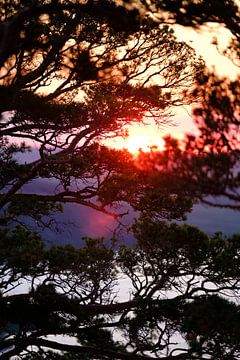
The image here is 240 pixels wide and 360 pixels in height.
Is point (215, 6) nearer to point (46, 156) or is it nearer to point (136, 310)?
point (46, 156)

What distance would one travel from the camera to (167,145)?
523cm

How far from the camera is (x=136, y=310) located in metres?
9.55

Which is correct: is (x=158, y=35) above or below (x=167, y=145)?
above

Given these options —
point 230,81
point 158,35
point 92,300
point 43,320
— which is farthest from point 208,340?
point 158,35

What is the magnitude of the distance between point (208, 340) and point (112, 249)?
293 cm

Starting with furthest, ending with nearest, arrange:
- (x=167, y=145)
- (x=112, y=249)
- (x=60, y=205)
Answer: (x=60, y=205)
(x=112, y=249)
(x=167, y=145)

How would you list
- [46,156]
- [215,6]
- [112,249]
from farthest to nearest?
[112,249]
[46,156]
[215,6]

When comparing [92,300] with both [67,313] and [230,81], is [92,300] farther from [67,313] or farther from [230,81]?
[230,81]

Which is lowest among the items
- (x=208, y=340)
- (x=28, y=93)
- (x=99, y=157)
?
(x=208, y=340)

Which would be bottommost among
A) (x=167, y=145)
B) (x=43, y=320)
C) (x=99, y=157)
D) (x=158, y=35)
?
(x=43, y=320)

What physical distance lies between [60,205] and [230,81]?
712 cm

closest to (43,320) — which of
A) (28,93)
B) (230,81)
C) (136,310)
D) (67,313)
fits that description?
(67,313)

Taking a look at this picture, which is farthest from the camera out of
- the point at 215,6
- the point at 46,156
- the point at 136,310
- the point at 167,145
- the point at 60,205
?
the point at 60,205

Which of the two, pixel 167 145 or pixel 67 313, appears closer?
pixel 167 145
